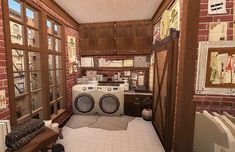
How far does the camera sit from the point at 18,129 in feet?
5.33

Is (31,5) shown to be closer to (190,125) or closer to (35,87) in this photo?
(35,87)

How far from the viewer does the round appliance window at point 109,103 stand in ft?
12.9

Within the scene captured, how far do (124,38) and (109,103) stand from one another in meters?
1.99

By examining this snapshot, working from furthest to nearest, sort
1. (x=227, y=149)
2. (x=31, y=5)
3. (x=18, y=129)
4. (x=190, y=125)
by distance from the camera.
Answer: (x=31, y=5) < (x=190, y=125) < (x=18, y=129) < (x=227, y=149)

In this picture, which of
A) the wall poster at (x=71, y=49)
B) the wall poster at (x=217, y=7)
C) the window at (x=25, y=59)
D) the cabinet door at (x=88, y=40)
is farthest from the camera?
the cabinet door at (x=88, y=40)

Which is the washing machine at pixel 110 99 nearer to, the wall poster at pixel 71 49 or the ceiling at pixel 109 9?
the wall poster at pixel 71 49

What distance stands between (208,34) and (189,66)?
1.48ft

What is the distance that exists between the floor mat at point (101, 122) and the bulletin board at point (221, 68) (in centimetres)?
221

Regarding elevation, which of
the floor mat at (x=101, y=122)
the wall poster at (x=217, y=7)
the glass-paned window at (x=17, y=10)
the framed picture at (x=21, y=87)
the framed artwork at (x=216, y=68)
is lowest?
the floor mat at (x=101, y=122)

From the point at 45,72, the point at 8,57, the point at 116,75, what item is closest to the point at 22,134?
the point at 8,57

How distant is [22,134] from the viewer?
5.23 ft

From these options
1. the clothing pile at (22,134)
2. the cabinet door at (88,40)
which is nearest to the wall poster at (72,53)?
the cabinet door at (88,40)

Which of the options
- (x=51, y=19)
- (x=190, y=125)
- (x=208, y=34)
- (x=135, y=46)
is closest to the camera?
(x=208, y=34)

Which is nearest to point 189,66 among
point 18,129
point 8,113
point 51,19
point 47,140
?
point 47,140
